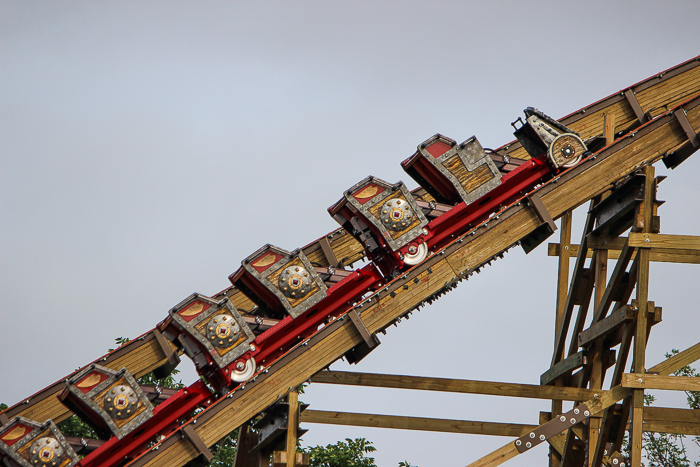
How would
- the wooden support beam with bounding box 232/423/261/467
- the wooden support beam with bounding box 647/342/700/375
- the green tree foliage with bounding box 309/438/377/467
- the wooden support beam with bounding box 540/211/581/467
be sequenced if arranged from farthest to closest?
the green tree foliage with bounding box 309/438/377/467, the wooden support beam with bounding box 540/211/581/467, the wooden support beam with bounding box 232/423/261/467, the wooden support beam with bounding box 647/342/700/375

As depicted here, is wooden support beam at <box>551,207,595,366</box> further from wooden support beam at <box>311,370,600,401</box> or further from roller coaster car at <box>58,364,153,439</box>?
roller coaster car at <box>58,364,153,439</box>

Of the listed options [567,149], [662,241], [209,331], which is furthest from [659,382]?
[209,331]

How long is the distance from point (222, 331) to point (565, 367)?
450cm

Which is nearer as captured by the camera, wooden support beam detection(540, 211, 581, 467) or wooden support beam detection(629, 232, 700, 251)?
wooden support beam detection(629, 232, 700, 251)

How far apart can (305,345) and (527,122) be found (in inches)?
138

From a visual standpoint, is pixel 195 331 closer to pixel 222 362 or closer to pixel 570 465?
pixel 222 362

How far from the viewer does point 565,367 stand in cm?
1088

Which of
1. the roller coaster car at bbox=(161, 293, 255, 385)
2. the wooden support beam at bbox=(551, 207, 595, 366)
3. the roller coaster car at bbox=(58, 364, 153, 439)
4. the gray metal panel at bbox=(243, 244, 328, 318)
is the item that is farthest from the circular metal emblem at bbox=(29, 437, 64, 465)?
the wooden support beam at bbox=(551, 207, 595, 366)

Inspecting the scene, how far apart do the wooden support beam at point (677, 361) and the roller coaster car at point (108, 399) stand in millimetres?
5246

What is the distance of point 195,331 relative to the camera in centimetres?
871

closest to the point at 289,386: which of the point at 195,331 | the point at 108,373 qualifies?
the point at 195,331

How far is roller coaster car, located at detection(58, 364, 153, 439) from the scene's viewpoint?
28.4 ft

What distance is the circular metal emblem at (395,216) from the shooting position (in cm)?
905

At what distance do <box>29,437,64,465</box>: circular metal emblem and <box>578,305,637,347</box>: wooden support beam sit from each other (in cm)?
585
